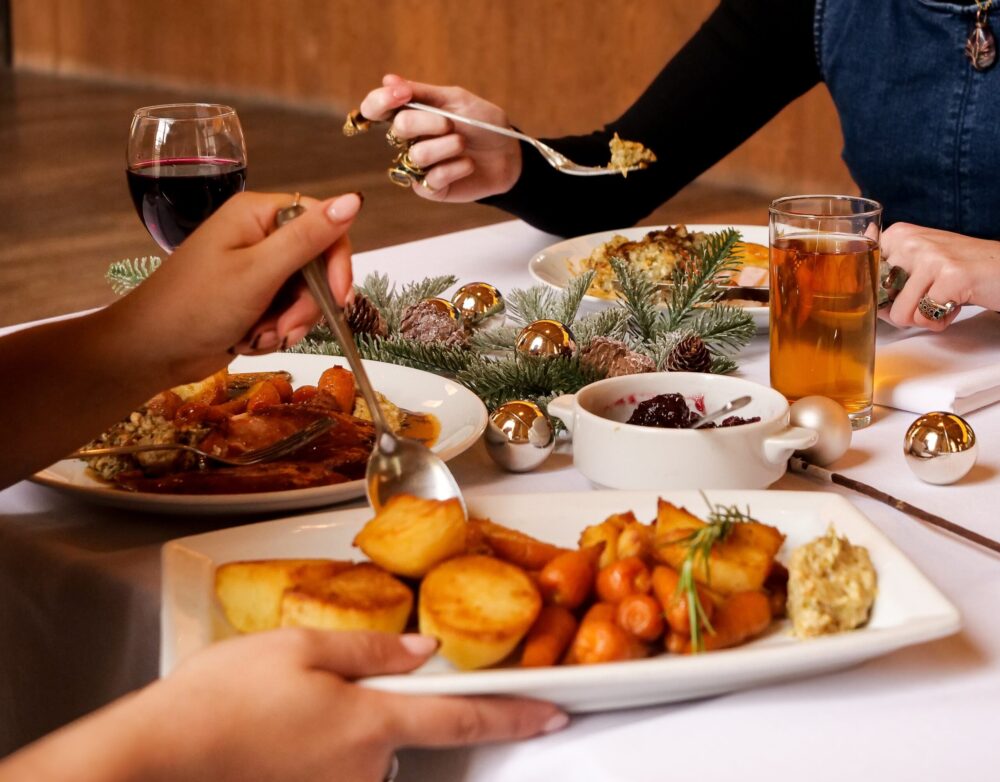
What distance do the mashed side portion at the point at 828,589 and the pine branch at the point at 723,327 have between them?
567 millimetres

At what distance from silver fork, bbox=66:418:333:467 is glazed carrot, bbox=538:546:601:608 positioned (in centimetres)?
34

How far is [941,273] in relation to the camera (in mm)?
1312

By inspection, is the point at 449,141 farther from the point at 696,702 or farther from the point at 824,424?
the point at 696,702

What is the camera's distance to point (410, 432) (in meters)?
1.09

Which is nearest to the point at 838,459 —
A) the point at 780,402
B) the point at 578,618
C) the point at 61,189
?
the point at 780,402

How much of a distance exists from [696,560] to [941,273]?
2.36ft

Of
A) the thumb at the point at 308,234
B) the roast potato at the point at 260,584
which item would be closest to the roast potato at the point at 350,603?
the roast potato at the point at 260,584

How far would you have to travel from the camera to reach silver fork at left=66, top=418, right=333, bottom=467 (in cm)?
98

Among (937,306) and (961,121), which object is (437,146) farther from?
(961,121)

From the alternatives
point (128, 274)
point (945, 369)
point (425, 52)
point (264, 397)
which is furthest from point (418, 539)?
point (425, 52)

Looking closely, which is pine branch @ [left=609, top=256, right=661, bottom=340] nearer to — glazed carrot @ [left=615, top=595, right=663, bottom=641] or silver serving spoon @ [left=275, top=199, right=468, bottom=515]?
silver serving spoon @ [left=275, top=199, right=468, bottom=515]

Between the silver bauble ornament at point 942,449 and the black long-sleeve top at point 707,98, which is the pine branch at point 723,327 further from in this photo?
the black long-sleeve top at point 707,98

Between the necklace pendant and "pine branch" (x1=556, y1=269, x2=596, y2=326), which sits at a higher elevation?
the necklace pendant

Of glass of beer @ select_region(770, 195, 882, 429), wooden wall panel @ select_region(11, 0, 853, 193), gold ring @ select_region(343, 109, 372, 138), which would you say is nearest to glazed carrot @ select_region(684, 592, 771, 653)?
glass of beer @ select_region(770, 195, 882, 429)
